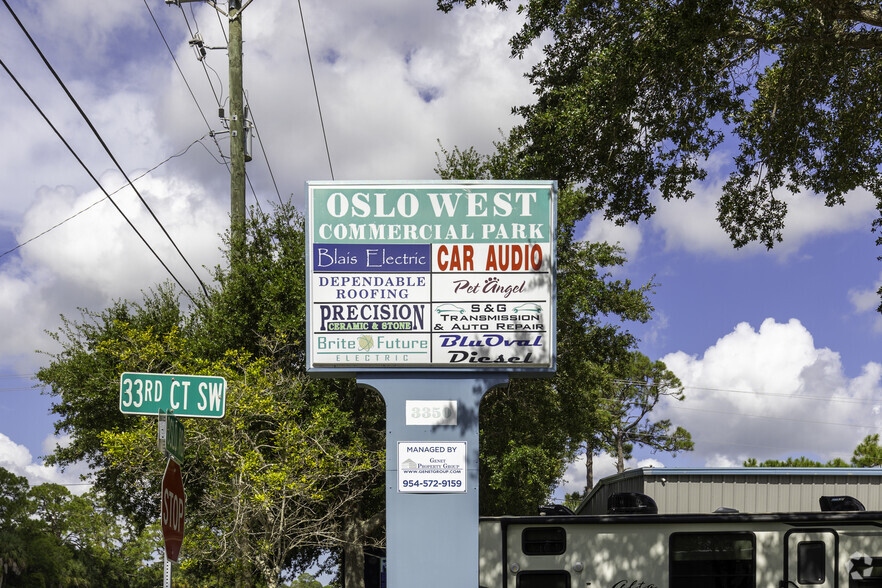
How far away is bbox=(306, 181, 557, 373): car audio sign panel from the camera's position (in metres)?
12.7

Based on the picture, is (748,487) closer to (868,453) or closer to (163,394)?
(163,394)

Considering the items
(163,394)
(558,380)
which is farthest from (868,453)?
(163,394)

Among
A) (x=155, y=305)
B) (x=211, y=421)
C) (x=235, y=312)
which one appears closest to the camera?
(x=211, y=421)

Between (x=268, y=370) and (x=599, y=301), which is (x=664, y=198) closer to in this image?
(x=599, y=301)

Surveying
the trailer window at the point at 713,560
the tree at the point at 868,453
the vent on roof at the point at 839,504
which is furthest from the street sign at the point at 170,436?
the tree at the point at 868,453

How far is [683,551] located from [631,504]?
1.39m

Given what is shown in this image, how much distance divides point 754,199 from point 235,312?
1381 centimetres

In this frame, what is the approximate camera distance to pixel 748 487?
19.4m

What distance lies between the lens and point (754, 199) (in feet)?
60.8

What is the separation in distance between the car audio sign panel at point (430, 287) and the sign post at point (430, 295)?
0.05 ft

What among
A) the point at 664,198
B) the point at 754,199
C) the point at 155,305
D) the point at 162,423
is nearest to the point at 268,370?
the point at 155,305

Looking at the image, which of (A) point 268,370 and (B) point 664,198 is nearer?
(B) point 664,198

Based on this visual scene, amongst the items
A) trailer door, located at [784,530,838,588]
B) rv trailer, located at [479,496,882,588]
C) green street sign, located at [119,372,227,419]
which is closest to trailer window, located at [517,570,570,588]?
rv trailer, located at [479,496,882,588]

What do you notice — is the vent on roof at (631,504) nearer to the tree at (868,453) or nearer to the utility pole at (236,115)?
the utility pole at (236,115)
